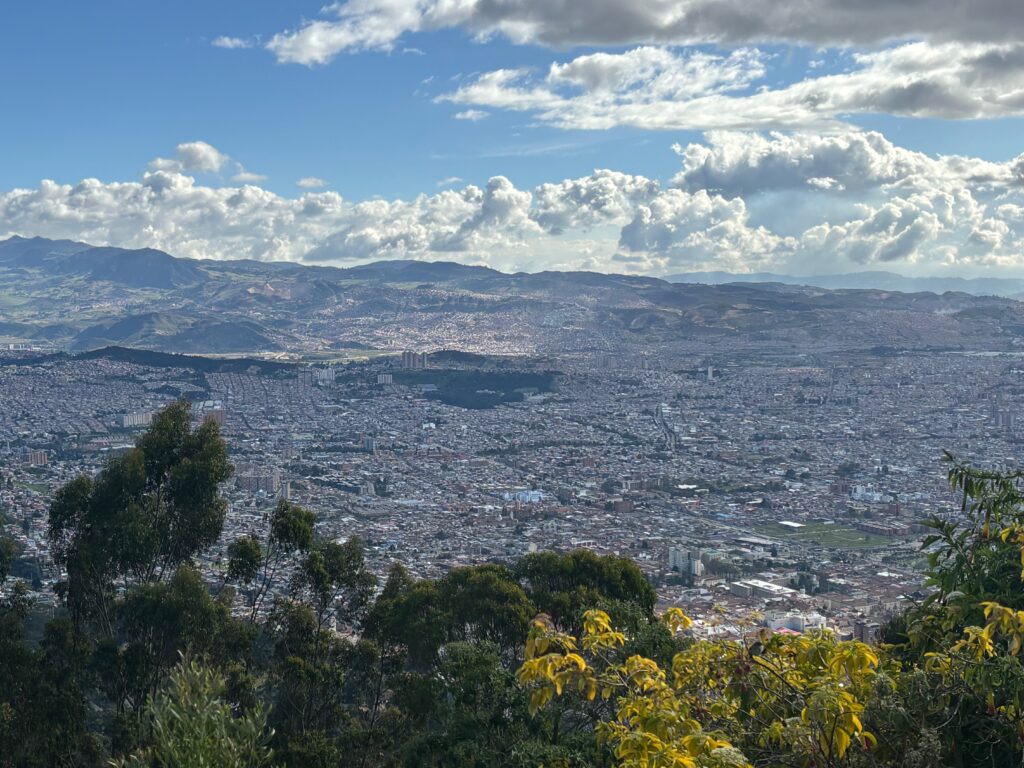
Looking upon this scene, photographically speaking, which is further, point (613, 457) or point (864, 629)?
point (613, 457)

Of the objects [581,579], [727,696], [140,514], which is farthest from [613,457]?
[727,696]

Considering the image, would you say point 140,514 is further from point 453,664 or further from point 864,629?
point 864,629

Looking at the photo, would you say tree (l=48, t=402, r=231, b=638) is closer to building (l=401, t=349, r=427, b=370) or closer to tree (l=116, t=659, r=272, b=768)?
tree (l=116, t=659, r=272, b=768)

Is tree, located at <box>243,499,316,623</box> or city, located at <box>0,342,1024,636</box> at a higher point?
tree, located at <box>243,499,316,623</box>

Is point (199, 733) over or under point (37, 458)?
over

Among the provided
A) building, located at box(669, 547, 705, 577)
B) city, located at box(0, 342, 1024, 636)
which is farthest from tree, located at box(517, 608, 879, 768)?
building, located at box(669, 547, 705, 577)

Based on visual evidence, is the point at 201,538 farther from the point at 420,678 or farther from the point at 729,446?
the point at 729,446

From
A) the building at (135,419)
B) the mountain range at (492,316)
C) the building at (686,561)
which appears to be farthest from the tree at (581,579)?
the mountain range at (492,316)
